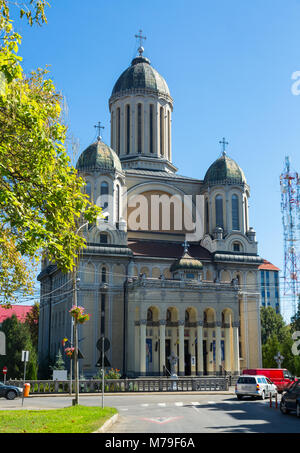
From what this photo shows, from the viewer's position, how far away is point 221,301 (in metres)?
55.3

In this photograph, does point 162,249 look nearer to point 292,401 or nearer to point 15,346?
point 15,346

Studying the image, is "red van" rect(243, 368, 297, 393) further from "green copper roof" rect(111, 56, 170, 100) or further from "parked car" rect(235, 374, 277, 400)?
"green copper roof" rect(111, 56, 170, 100)

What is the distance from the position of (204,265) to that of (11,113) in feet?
157

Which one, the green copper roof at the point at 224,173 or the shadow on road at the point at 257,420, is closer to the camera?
the shadow on road at the point at 257,420

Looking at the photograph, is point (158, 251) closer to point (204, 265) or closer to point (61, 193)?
point (204, 265)

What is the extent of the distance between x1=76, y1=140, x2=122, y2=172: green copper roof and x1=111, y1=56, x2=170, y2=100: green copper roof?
1176 cm

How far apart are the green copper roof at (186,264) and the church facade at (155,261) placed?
15 centimetres

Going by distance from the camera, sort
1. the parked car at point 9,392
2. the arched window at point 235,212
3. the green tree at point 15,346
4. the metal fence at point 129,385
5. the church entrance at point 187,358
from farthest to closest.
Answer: the arched window at point 235,212 < the church entrance at point 187,358 < the green tree at point 15,346 < the metal fence at point 129,385 < the parked car at point 9,392

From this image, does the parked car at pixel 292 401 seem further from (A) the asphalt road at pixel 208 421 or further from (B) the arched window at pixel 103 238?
(B) the arched window at pixel 103 238

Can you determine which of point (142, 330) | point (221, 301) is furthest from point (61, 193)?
point (221, 301)

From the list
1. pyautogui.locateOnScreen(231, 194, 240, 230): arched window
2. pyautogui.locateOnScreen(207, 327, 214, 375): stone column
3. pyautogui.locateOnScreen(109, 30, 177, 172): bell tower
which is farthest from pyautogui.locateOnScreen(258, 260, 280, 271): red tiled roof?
pyautogui.locateOnScreen(207, 327, 214, 375): stone column

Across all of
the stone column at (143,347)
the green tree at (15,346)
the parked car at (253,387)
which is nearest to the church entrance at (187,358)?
the stone column at (143,347)

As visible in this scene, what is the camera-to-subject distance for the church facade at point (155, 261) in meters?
54.1

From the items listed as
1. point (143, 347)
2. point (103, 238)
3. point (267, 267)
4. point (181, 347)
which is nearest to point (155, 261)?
point (103, 238)
